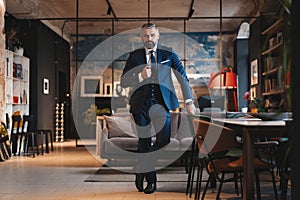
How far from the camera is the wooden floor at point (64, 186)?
164 inches

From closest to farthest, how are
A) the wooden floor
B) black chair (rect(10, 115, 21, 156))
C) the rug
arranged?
the wooden floor, the rug, black chair (rect(10, 115, 21, 156))

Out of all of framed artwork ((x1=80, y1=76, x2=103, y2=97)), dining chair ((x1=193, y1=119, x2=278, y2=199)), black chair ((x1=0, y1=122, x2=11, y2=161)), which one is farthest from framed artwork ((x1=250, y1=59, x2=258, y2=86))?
dining chair ((x1=193, y1=119, x2=278, y2=199))

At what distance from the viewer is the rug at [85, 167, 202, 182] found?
17.3 ft

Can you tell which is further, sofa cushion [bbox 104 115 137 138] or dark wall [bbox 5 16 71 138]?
dark wall [bbox 5 16 71 138]

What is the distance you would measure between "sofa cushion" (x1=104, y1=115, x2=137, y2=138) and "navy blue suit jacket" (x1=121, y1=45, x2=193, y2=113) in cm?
211

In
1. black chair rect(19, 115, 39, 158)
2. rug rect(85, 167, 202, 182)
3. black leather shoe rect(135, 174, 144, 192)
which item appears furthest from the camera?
black chair rect(19, 115, 39, 158)

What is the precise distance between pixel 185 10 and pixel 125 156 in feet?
20.4

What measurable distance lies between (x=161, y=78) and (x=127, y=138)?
2.15 meters

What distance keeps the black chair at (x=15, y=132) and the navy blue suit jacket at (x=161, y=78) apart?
4362 mm

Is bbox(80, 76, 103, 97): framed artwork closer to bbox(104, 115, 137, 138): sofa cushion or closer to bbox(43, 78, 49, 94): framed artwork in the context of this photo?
bbox(43, 78, 49, 94): framed artwork

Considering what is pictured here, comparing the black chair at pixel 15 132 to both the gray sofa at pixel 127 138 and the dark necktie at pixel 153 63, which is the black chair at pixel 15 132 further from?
the dark necktie at pixel 153 63

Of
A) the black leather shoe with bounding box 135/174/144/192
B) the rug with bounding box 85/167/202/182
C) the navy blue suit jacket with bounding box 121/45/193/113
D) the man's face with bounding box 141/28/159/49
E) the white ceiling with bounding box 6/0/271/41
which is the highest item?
the white ceiling with bounding box 6/0/271/41

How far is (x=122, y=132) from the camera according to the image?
6430 millimetres

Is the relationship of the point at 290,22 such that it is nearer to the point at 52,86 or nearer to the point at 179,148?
the point at 179,148
